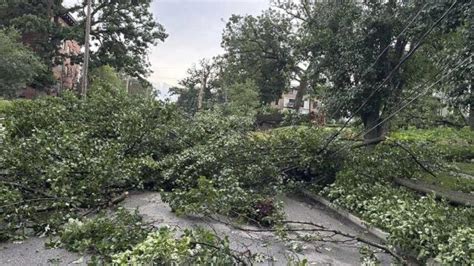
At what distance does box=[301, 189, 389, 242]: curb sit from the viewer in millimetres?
4476

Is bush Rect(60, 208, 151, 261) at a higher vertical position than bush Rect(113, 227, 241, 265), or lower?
lower

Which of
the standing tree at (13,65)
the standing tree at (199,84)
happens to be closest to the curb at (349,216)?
the standing tree at (13,65)

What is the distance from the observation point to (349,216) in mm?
5371

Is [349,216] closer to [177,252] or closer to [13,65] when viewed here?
[177,252]

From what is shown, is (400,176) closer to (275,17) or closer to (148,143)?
(148,143)

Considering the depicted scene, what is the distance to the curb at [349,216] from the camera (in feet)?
14.7

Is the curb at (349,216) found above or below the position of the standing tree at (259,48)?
below

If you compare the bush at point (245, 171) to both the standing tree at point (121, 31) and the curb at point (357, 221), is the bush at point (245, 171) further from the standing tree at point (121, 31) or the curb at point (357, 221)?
the standing tree at point (121, 31)

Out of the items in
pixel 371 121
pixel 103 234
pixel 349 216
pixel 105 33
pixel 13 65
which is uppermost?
pixel 105 33

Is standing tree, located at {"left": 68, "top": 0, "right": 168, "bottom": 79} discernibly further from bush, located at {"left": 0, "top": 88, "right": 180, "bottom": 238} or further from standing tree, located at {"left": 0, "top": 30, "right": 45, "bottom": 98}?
bush, located at {"left": 0, "top": 88, "right": 180, "bottom": 238}

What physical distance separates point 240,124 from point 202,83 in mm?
32091

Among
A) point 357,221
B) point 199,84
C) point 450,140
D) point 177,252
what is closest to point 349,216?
point 357,221

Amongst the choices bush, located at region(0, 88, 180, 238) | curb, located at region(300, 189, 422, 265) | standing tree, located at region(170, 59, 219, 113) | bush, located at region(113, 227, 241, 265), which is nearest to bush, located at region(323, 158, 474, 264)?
curb, located at region(300, 189, 422, 265)

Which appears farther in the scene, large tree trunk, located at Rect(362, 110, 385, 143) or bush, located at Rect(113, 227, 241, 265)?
large tree trunk, located at Rect(362, 110, 385, 143)
